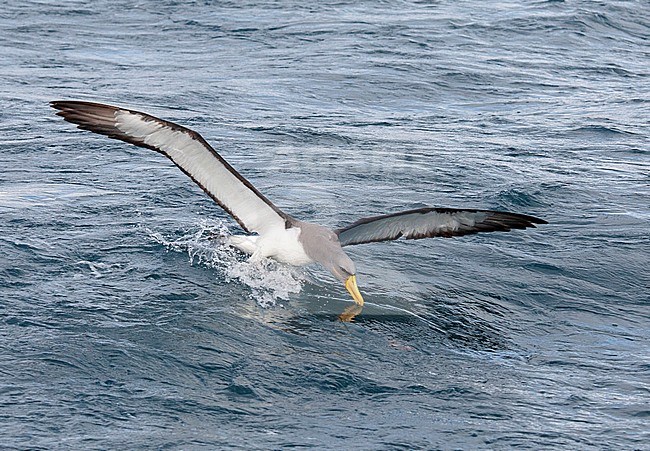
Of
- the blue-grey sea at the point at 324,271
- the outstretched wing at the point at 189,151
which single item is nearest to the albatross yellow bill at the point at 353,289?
the blue-grey sea at the point at 324,271

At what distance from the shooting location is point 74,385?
7625 millimetres

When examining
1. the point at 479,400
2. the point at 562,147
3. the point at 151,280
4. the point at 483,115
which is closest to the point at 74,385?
the point at 151,280

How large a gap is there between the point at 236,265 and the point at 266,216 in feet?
1.76

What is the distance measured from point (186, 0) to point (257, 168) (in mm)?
12565

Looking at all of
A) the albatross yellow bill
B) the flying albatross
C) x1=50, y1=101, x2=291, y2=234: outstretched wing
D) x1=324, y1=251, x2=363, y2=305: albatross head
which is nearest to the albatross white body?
the flying albatross

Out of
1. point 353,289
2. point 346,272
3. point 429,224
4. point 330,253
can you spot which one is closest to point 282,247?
point 330,253

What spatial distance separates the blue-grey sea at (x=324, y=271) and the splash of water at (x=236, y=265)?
A: 25 mm

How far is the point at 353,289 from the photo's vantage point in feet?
30.9

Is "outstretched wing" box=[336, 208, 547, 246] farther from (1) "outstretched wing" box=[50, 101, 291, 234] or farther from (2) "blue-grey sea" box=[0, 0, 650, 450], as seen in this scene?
(1) "outstretched wing" box=[50, 101, 291, 234]

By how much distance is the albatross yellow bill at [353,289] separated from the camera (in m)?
9.42

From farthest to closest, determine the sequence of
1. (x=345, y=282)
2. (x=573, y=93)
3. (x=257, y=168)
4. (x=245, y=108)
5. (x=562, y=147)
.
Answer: (x=573, y=93)
(x=245, y=108)
(x=562, y=147)
(x=257, y=168)
(x=345, y=282)

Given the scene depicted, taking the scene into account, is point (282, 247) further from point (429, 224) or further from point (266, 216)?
point (429, 224)

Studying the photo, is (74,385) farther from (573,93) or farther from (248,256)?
(573,93)

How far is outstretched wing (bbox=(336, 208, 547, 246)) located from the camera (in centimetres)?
966
